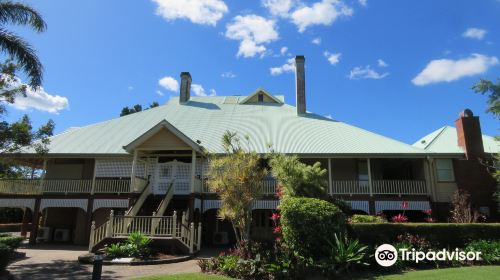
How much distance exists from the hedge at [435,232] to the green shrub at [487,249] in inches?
12.2

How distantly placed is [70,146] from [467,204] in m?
23.3

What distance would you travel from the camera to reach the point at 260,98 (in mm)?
30766

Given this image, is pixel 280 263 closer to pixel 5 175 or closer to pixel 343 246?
pixel 343 246

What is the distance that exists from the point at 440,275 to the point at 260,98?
22.1 meters

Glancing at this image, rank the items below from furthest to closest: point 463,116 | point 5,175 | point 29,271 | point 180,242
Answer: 1. point 463,116
2. point 5,175
3. point 180,242
4. point 29,271

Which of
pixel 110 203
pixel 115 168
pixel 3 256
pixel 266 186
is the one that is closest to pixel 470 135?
pixel 266 186

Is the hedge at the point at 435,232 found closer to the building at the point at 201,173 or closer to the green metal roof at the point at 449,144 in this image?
the building at the point at 201,173

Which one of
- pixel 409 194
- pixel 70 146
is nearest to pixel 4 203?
pixel 70 146

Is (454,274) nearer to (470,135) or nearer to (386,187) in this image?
(386,187)

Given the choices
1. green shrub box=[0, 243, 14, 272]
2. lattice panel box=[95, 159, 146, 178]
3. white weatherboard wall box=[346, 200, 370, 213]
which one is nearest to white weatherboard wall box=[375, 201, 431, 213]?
white weatherboard wall box=[346, 200, 370, 213]

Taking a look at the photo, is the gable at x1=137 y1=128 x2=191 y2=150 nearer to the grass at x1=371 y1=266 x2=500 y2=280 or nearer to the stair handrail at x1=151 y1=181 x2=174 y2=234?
the stair handrail at x1=151 y1=181 x2=174 y2=234

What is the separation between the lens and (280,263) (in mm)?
11414

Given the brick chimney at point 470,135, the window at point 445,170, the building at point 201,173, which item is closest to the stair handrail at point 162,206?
the building at point 201,173

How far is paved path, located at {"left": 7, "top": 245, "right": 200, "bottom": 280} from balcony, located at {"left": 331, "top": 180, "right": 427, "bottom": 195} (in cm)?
1028
